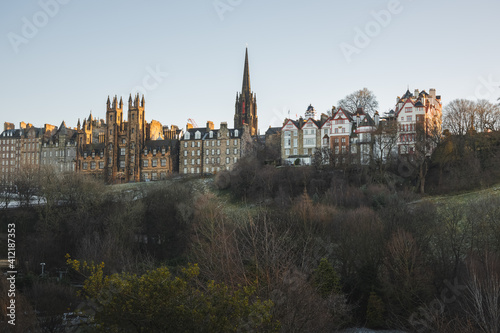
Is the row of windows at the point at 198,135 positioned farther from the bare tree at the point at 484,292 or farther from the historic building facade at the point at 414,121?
the bare tree at the point at 484,292

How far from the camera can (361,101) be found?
A: 79.6 metres

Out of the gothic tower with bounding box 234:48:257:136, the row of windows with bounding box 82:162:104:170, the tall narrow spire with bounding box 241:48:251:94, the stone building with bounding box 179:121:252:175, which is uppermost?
the tall narrow spire with bounding box 241:48:251:94

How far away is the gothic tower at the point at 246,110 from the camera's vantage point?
96.2 metres

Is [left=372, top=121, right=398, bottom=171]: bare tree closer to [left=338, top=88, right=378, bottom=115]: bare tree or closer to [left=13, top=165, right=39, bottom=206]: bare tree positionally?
[left=338, top=88, right=378, bottom=115]: bare tree

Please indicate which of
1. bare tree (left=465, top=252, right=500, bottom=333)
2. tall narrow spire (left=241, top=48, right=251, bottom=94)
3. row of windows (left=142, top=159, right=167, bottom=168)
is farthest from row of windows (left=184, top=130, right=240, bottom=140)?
bare tree (left=465, top=252, right=500, bottom=333)

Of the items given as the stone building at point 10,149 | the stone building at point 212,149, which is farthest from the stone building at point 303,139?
the stone building at point 10,149

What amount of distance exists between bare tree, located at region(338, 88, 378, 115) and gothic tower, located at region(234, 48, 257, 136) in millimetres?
19960

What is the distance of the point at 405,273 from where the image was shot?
2817 centimetres

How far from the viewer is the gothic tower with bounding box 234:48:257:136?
96.2 metres

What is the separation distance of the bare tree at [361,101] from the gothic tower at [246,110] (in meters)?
20.0

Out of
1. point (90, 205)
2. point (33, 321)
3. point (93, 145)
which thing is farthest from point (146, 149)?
point (33, 321)

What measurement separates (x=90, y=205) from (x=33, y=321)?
3328 cm

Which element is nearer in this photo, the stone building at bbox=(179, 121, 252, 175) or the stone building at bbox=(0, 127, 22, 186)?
the stone building at bbox=(179, 121, 252, 175)

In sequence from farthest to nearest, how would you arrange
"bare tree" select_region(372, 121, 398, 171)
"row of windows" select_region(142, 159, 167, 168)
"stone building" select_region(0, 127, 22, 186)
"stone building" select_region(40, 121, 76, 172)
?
1. "stone building" select_region(0, 127, 22, 186)
2. "stone building" select_region(40, 121, 76, 172)
3. "row of windows" select_region(142, 159, 167, 168)
4. "bare tree" select_region(372, 121, 398, 171)
